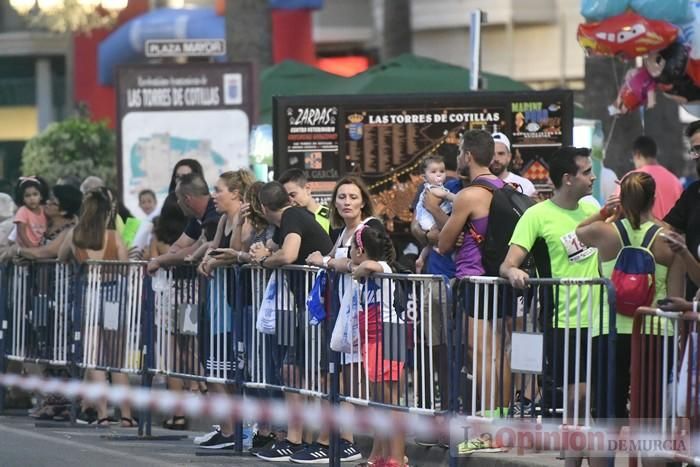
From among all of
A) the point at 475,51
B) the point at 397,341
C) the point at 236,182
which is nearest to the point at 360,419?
the point at 397,341

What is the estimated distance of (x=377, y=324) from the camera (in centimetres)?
1170

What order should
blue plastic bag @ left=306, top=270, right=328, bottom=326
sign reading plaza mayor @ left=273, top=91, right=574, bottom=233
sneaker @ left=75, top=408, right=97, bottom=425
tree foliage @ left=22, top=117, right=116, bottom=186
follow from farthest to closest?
tree foliage @ left=22, top=117, right=116, bottom=186, sign reading plaza mayor @ left=273, top=91, right=574, bottom=233, sneaker @ left=75, top=408, right=97, bottom=425, blue plastic bag @ left=306, top=270, right=328, bottom=326

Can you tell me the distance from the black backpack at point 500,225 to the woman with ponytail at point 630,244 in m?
1.34

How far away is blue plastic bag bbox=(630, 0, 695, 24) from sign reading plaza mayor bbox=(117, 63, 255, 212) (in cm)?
723

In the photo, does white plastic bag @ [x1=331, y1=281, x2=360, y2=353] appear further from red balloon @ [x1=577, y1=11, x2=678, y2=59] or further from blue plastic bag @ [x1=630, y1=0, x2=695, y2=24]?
blue plastic bag @ [x1=630, y1=0, x2=695, y2=24]

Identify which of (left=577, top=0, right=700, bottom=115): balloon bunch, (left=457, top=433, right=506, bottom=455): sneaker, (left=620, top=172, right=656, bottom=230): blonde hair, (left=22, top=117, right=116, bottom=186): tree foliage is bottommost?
(left=457, top=433, right=506, bottom=455): sneaker

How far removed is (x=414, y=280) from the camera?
37.2ft

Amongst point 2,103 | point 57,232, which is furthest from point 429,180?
point 2,103

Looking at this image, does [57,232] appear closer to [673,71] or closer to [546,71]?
[673,71]

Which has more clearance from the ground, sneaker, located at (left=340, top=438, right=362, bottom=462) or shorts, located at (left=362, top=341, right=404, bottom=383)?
shorts, located at (left=362, top=341, right=404, bottom=383)

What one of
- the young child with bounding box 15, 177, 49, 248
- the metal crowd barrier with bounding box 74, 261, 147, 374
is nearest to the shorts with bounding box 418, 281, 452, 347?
the metal crowd barrier with bounding box 74, 261, 147, 374

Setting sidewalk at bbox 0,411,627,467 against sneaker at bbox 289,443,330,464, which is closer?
sidewalk at bbox 0,411,627,467

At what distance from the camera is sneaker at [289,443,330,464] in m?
12.7

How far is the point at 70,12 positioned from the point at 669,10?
55.3ft
